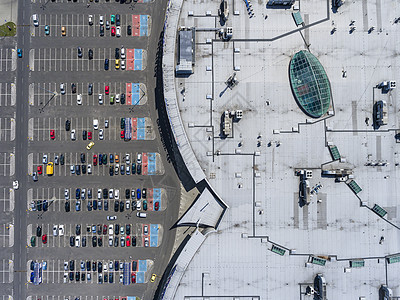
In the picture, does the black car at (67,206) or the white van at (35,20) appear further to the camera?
the white van at (35,20)

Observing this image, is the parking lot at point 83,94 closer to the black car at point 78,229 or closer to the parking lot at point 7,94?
the parking lot at point 7,94

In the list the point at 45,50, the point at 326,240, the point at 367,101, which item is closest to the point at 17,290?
the point at 45,50

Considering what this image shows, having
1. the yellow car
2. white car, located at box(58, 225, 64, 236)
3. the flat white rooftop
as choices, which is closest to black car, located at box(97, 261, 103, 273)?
white car, located at box(58, 225, 64, 236)

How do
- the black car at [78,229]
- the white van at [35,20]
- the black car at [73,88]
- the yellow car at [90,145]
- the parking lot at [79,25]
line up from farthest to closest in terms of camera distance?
the parking lot at [79,25]
the white van at [35,20]
the black car at [73,88]
the yellow car at [90,145]
the black car at [78,229]

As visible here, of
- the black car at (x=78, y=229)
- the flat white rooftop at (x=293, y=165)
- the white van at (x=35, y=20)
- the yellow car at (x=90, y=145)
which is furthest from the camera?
the white van at (x=35, y=20)

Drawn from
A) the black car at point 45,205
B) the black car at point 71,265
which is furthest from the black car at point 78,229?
the black car at point 45,205

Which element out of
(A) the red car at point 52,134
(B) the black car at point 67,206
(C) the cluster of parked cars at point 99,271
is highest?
(A) the red car at point 52,134

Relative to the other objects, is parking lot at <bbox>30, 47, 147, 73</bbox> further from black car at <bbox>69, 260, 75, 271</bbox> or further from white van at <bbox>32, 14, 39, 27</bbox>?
black car at <bbox>69, 260, 75, 271</bbox>

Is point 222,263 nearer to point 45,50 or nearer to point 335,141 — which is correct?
point 335,141
